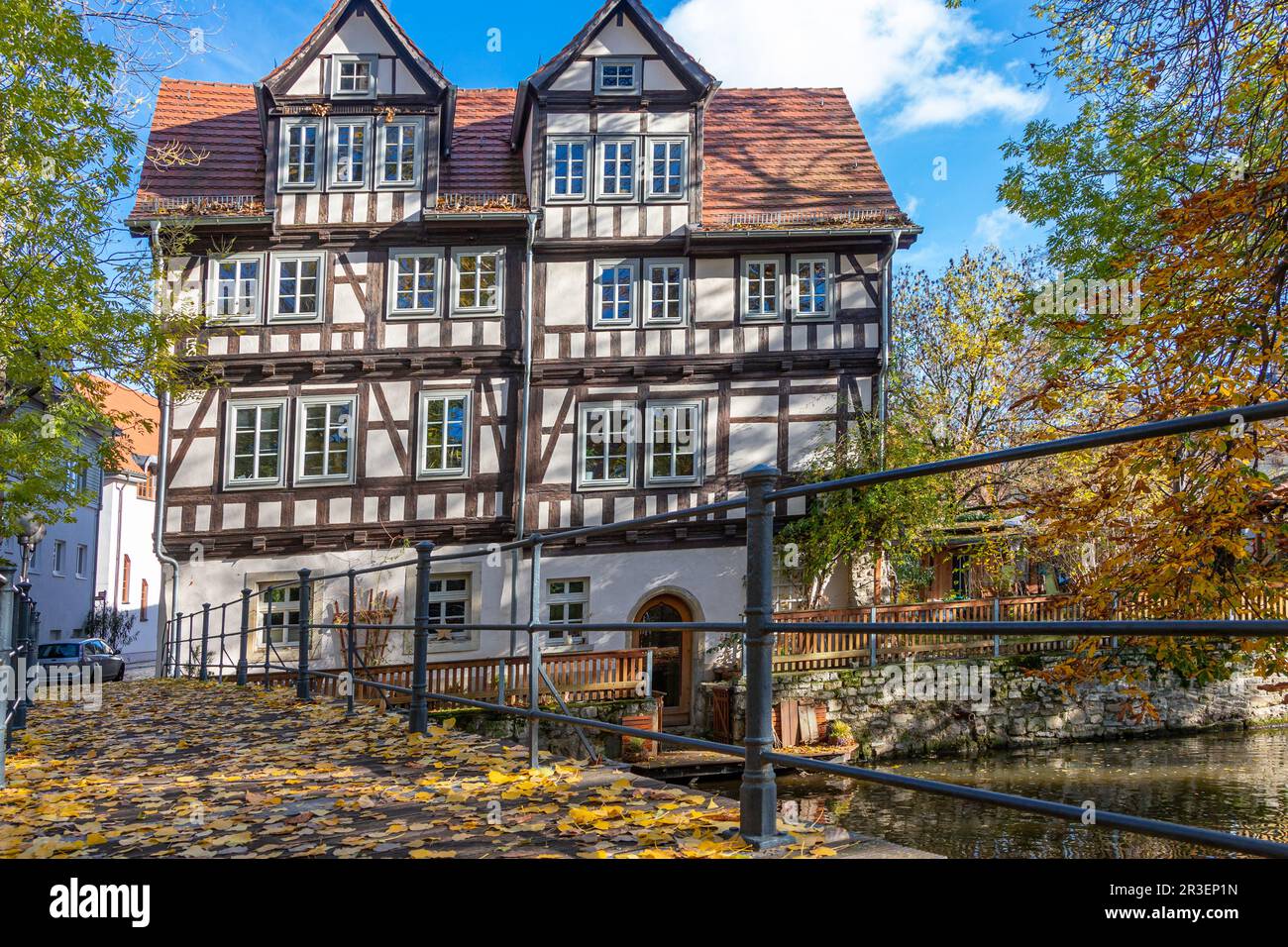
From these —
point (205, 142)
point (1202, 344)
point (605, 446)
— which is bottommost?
point (1202, 344)

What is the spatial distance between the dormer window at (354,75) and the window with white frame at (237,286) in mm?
3937

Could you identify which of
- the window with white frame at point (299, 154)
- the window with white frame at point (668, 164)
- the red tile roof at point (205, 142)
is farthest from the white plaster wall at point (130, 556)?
the window with white frame at point (668, 164)

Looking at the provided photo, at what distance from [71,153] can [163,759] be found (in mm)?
11187

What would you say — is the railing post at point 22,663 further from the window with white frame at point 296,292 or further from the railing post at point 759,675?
the window with white frame at point 296,292

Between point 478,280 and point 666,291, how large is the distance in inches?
150

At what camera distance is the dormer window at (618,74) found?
73.1 feet

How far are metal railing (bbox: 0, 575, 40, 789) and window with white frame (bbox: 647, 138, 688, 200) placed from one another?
50.3ft

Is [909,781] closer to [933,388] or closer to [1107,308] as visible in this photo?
[1107,308]

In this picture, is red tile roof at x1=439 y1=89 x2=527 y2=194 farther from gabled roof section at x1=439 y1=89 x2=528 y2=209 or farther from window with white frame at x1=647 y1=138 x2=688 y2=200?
window with white frame at x1=647 y1=138 x2=688 y2=200

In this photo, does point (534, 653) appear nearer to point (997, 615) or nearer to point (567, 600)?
point (567, 600)

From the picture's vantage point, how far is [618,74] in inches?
881

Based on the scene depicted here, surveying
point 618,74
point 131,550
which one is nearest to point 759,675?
point 618,74

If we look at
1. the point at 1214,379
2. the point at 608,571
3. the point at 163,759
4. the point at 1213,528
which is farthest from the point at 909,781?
the point at 608,571

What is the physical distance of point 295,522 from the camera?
67.9 ft
